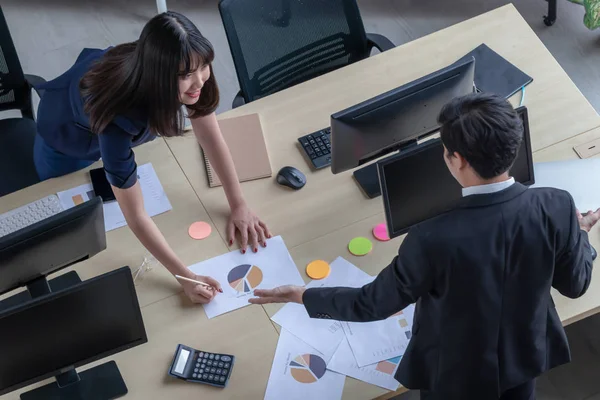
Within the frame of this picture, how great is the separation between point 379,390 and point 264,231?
646 mm

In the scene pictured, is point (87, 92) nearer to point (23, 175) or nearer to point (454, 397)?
point (23, 175)

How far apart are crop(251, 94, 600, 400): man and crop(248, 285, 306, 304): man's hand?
0.15 feet

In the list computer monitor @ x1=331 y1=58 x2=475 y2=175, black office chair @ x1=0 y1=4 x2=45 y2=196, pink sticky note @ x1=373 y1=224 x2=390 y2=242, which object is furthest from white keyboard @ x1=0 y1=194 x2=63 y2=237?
pink sticky note @ x1=373 y1=224 x2=390 y2=242

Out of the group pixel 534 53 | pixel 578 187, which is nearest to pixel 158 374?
pixel 578 187

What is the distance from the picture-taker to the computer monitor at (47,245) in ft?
6.61

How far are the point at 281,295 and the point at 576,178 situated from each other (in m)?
1.11

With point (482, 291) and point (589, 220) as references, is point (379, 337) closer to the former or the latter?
point (482, 291)

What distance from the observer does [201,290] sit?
2.40m

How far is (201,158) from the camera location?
279 centimetres

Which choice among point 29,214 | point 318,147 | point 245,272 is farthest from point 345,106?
point 29,214

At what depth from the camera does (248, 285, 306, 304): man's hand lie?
2.21m

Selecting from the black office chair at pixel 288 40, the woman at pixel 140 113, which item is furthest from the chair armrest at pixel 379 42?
the woman at pixel 140 113

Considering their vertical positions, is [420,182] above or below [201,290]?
above

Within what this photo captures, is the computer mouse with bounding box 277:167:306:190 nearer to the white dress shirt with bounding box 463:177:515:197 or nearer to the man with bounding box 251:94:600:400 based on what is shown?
the man with bounding box 251:94:600:400
